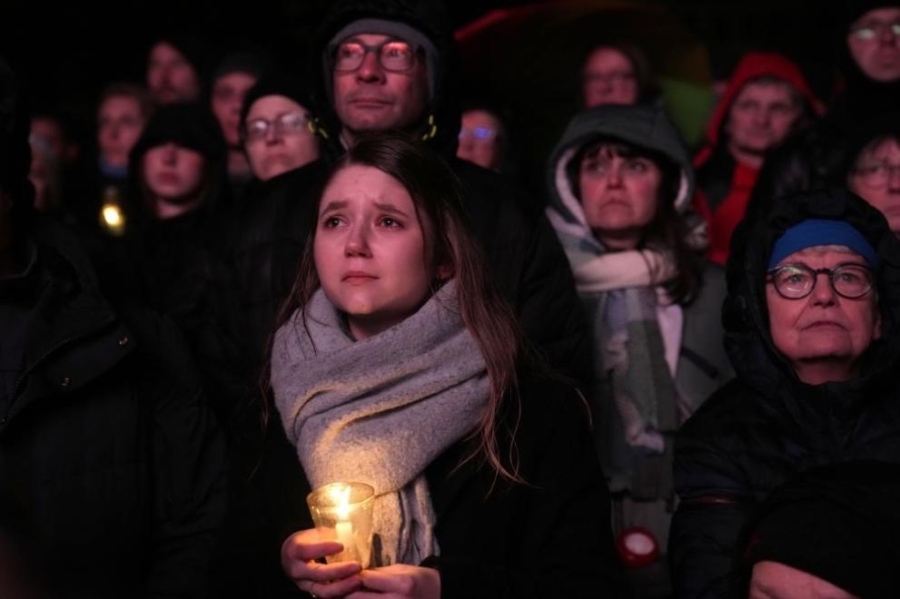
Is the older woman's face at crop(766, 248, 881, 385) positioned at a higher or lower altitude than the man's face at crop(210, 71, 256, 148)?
lower

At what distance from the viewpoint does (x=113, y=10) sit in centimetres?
891

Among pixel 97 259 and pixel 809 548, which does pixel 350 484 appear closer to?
pixel 809 548

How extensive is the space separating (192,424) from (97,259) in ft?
2.02

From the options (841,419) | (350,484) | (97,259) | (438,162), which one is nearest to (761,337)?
(841,419)

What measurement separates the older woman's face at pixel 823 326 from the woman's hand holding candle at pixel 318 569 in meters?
1.51

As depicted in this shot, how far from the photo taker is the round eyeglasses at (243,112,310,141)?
5.39 metres

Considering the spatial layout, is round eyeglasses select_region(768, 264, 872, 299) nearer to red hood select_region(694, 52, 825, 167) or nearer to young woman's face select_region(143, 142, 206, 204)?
red hood select_region(694, 52, 825, 167)


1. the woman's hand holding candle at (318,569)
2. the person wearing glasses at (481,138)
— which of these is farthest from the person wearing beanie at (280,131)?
the woman's hand holding candle at (318,569)

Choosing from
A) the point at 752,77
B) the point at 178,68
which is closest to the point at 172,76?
the point at 178,68

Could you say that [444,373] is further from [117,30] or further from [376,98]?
[117,30]

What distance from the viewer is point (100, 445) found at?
135 inches

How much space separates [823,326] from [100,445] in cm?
186

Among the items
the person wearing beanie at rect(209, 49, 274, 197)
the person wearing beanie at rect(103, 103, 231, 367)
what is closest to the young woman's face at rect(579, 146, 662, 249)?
the person wearing beanie at rect(103, 103, 231, 367)

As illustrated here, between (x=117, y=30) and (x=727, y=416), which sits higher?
(x=117, y=30)
